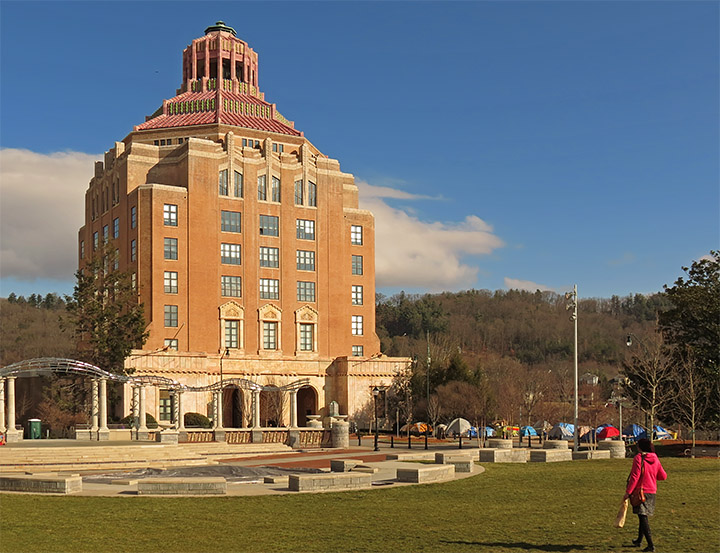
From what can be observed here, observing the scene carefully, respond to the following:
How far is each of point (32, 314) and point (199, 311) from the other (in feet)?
230

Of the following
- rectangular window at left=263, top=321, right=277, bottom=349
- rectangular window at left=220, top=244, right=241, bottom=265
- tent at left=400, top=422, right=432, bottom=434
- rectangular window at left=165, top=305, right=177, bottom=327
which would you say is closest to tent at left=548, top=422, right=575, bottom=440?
tent at left=400, top=422, right=432, bottom=434

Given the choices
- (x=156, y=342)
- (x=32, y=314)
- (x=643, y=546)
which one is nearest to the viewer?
(x=643, y=546)

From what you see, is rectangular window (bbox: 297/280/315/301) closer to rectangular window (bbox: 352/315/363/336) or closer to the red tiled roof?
rectangular window (bbox: 352/315/363/336)

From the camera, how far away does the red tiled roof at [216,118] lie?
84500mm

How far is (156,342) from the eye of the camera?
72625mm

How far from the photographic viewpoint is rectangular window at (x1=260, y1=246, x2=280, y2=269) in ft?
258

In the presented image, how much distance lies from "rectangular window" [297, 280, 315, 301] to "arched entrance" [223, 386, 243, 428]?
10.5 metres

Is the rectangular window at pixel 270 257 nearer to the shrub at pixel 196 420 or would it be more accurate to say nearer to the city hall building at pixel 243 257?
the city hall building at pixel 243 257

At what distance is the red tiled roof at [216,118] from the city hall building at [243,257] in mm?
213

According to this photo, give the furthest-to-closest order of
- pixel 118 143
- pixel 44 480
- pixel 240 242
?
pixel 118 143
pixel 240 242
pixel 44 480

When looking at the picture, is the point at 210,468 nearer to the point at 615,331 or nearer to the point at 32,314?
the point at 32,314

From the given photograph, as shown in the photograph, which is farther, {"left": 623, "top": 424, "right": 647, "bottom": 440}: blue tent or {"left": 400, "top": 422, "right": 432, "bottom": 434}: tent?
{"left": 400, "top": 422, "right": 432, "bottom": 434}: tent

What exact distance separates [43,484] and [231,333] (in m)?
52.8

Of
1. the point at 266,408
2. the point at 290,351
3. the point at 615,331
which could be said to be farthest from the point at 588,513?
the point at 615,331
